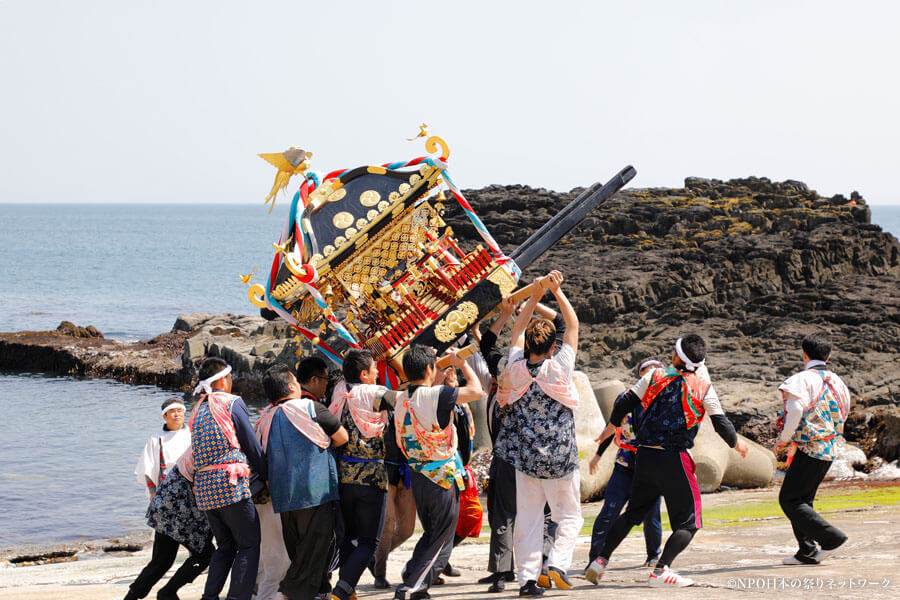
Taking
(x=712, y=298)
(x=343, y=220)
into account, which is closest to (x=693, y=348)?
(x=343, y=220)

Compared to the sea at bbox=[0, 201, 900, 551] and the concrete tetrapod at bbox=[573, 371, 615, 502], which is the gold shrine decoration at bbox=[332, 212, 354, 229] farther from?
the concrete tetrapod at bbox=[573, 371, 615, 502]

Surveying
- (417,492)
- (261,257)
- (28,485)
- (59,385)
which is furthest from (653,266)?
(261,257)

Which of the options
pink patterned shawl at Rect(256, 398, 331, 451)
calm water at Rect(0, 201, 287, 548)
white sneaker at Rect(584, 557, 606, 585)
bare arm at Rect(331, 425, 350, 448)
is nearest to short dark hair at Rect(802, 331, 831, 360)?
white sneaker at Rect(584, 557, 606, 585)

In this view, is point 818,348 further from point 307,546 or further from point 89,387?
point 89,387

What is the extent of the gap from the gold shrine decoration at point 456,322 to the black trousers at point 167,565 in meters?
2.53

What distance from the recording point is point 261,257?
112250 millimetres

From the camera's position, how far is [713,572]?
715 cm

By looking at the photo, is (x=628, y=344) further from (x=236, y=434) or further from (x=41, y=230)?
(x=41, y=230)

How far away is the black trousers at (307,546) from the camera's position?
6480 millimetres

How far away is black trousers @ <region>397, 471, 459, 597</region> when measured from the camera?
651cm

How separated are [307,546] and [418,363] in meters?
1.42

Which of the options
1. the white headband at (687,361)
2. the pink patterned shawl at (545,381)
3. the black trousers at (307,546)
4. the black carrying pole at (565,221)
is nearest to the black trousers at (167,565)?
the black trousers at (307,546)

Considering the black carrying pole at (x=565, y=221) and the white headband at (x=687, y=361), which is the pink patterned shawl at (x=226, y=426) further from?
the black carrying pole at (x=565, y=221)

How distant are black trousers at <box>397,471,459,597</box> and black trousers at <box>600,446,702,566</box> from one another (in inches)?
49.6
